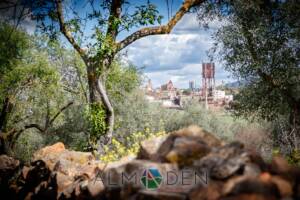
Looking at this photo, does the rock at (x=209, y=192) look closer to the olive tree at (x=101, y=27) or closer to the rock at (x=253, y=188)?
the rock at (x=253, y=188)

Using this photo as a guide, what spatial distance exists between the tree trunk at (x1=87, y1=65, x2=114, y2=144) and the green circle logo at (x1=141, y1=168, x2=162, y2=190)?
7.18 meters

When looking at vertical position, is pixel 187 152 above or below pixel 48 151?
above

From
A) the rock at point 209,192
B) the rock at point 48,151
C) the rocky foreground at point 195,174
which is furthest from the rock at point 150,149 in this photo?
the rock at point 48,151

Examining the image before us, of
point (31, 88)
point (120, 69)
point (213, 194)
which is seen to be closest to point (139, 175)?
point (213, 194)

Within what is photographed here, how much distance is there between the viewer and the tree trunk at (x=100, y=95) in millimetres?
11636

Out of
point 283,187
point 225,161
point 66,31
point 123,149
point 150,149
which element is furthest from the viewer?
point 66,31

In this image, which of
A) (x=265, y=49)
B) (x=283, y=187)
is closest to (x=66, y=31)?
(x=265, y=49)

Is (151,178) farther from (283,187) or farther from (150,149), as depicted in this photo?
(283,187)

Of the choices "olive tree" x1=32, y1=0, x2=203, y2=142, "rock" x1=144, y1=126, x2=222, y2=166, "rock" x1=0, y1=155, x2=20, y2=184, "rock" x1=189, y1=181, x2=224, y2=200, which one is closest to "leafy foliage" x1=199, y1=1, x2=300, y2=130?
"olive tree" x1=32, y1=0, x2=203, y2=142

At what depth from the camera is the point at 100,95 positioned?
11.8 meters

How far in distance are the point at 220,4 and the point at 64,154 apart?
9.14 metres

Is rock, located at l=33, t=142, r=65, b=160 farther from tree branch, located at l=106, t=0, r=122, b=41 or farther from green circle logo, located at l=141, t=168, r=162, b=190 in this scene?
green circle logo, located at l=141, t=168, r=162, b=190

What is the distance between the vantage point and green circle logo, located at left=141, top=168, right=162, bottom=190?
179 inches

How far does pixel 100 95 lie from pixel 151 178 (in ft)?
24.4
